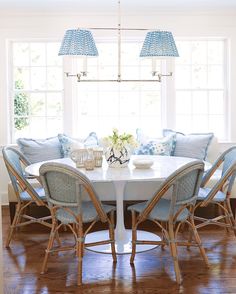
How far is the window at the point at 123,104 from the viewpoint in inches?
252

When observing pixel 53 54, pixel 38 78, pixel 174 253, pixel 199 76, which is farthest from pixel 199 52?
pixel 174 253

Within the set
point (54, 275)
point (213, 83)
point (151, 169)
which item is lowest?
point (54, 275)

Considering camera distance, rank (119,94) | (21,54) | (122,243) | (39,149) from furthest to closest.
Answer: (119,94) → (21,54) → (39,149) → (122,243)

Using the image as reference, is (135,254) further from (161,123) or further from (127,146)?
(161,123)

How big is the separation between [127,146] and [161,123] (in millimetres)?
2279

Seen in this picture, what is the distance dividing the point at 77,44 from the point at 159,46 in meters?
0.67

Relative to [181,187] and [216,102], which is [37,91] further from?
[181,187]

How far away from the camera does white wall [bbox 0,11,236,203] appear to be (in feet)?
20.1

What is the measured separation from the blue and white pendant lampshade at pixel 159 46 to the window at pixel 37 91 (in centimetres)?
246

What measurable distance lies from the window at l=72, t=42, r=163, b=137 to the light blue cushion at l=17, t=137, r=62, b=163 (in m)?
0.61

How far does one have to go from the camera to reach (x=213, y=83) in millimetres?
6461

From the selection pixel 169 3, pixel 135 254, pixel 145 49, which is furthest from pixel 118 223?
pixel 169 3

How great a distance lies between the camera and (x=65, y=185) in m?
3.59

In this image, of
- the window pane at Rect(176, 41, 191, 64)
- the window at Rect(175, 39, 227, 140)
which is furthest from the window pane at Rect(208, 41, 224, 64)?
the window pane at Rect(176, 41, 191, 64)
